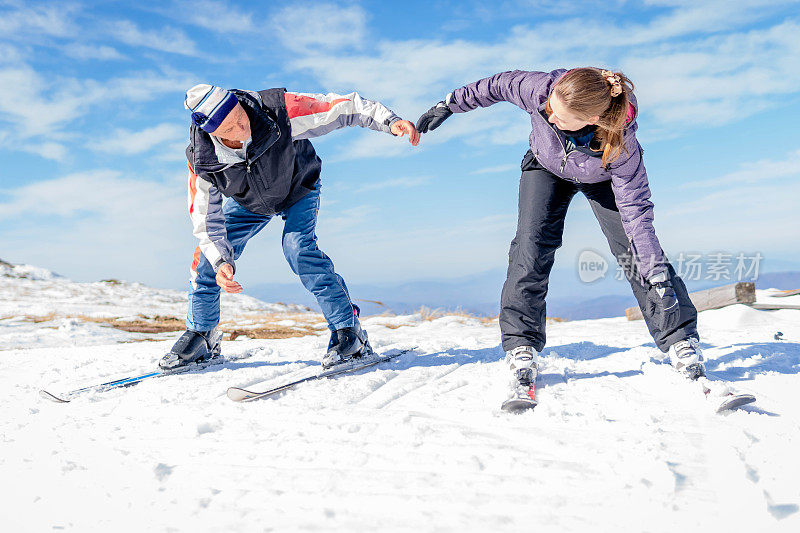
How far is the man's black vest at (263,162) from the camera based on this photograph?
Result: 3414 millimetres

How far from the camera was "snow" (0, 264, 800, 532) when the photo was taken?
1.70m

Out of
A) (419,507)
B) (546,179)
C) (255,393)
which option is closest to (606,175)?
(546,179)

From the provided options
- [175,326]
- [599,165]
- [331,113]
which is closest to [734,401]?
[599,165]

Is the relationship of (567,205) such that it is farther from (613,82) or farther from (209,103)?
(209,103)

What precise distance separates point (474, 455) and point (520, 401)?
0.68 m

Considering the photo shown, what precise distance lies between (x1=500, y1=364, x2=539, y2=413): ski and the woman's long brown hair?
1294 millimetres

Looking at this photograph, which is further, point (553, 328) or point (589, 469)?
point (553, 328)

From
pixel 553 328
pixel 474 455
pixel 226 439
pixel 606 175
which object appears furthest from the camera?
pixel 553 328

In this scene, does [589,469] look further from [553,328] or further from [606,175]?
[553,328]

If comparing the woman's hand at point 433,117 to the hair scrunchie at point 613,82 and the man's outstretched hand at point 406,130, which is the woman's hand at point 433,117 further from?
the hair scrunchie at point 613,82

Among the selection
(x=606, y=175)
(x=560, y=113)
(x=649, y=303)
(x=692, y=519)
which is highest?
(x=560, y=113)

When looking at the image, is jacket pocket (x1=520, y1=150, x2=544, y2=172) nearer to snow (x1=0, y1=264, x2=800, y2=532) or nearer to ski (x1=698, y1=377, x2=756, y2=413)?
snow (x1=0, y1=264, x2=800, y2=532)

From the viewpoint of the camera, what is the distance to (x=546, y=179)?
322 cm

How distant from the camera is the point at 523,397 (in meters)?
2.77
